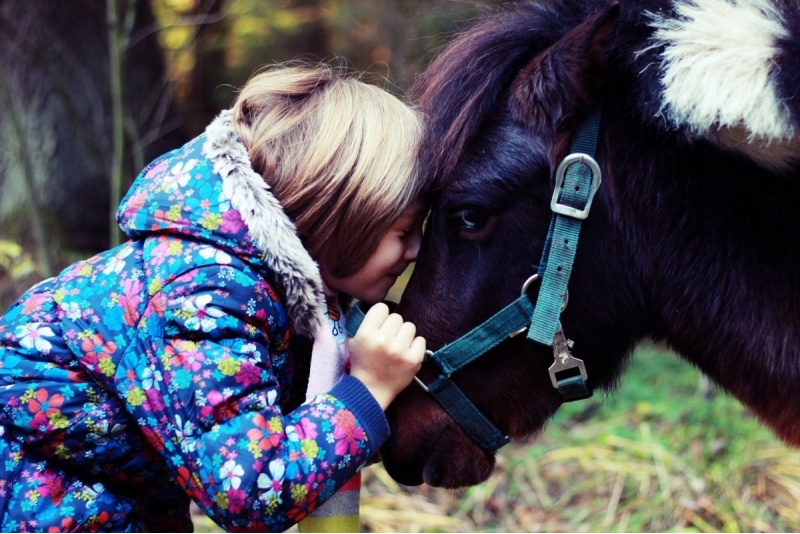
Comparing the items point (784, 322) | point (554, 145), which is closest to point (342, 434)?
point (554, 145)

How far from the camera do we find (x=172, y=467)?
1.55 meters

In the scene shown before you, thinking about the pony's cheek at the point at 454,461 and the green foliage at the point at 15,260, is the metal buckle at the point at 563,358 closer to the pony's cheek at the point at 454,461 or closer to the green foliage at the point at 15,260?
the pony's cheek at the point at 454,461

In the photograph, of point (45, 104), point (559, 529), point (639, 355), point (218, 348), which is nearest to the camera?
point (218, 348)

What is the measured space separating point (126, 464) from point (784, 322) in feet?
4.96

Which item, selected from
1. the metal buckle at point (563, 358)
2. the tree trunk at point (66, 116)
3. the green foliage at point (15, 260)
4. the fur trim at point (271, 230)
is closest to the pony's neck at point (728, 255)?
the metal buckle at point (563, 358)

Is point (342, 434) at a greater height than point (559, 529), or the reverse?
point (342, 434)

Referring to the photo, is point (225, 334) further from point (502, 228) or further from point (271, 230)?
point (502, 228)

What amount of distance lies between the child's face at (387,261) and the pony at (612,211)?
0.07m

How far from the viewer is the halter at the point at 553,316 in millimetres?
1639

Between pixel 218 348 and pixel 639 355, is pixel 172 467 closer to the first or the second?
pixel 218 348

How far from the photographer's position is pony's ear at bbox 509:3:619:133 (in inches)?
61.8

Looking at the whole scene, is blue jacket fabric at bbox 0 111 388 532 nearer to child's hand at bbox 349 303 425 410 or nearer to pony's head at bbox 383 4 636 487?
child's hand at bbox 349 303 425 410

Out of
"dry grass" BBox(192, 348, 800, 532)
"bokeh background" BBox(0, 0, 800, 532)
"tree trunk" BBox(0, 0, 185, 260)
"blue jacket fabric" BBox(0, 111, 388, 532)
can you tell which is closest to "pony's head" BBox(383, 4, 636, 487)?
"blue jacket fabric" BBox(0, 111, 388, 532)

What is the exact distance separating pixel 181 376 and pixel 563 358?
854 mm
